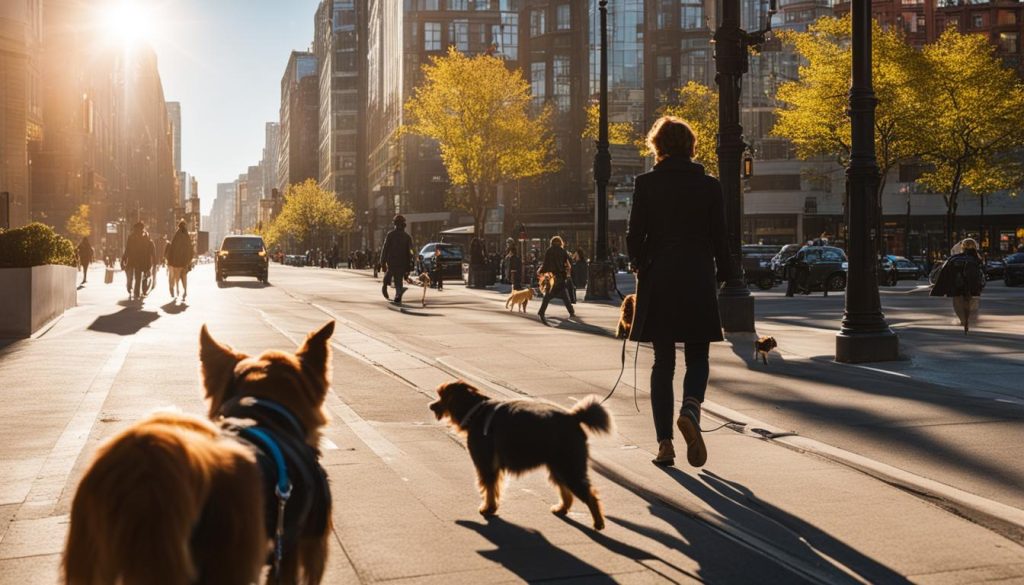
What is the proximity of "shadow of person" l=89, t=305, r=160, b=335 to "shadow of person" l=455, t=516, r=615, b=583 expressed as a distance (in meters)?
A: 12.1

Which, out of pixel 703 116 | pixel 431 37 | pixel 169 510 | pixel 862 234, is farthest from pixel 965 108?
pixel 431 37

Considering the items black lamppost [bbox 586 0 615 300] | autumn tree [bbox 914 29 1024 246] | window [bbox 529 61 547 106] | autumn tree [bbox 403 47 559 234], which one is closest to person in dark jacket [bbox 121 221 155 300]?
black lamppost [bbox 586 0 615 300]

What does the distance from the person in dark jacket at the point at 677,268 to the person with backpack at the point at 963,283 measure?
38.3 ft

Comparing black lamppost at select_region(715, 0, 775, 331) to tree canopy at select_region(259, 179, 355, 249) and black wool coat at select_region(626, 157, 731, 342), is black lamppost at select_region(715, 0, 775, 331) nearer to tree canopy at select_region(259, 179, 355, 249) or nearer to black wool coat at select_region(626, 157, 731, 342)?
black wool coat at select_region(626, 157, 731, 342)

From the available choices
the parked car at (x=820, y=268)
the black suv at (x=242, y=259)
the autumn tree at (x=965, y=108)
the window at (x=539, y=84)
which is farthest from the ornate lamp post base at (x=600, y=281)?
the window at (x=539, y=84)

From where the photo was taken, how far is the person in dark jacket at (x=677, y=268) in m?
6.09

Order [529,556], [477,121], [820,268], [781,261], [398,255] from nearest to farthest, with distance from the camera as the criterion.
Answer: [529,556]
[398,255]
[820,268]
[781,261]
[477,121]

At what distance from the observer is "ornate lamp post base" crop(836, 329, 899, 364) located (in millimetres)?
11984

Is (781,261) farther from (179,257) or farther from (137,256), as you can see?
(137,256)

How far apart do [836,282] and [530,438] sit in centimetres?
3288

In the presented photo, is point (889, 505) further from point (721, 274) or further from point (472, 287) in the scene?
point (472, 287)

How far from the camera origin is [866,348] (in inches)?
472

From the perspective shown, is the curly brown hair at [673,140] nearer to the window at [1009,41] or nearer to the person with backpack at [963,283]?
the person with backpack at [963,283]

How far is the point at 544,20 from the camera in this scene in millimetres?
84312
